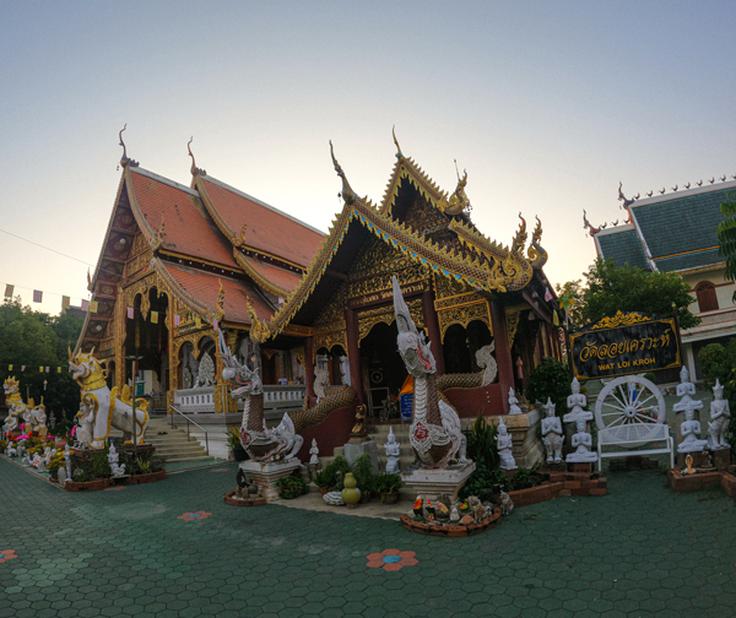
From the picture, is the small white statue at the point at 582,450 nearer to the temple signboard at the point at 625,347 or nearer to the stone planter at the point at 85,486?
the temple signboard at the point at 625,347

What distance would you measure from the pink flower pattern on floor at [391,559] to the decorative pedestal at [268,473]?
324 cm

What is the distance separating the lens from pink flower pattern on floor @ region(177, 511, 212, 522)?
21.8 ft

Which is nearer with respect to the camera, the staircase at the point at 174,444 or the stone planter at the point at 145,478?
the stone planter at the point at 145,478

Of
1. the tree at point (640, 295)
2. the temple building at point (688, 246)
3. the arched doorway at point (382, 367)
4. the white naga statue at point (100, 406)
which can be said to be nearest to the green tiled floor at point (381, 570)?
the white naga statue at point (100, 406)

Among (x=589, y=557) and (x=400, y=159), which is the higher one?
(x=400, y=159)

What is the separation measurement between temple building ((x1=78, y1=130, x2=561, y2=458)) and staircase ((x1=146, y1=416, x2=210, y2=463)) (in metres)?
0.91

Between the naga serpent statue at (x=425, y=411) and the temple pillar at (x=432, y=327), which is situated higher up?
the temple pillar at (x=432, y=327)

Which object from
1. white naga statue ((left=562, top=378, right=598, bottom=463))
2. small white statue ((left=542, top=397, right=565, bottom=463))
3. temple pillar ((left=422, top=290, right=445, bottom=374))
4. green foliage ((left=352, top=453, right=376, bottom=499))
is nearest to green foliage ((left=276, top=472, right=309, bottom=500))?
green foliage ((left=352, top=453, right=376, bottom=499))

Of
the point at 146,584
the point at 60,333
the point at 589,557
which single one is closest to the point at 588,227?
the point at 589,557

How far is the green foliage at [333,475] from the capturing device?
727 centimetres

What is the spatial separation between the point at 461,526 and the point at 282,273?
47.8 feet

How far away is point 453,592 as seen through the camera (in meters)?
3.78

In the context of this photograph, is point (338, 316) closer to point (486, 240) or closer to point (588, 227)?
point (486, 240)

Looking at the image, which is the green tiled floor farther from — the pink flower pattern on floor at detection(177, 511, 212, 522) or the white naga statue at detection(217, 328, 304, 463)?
the white naga statue at detection(217, 328, 304, 463)
